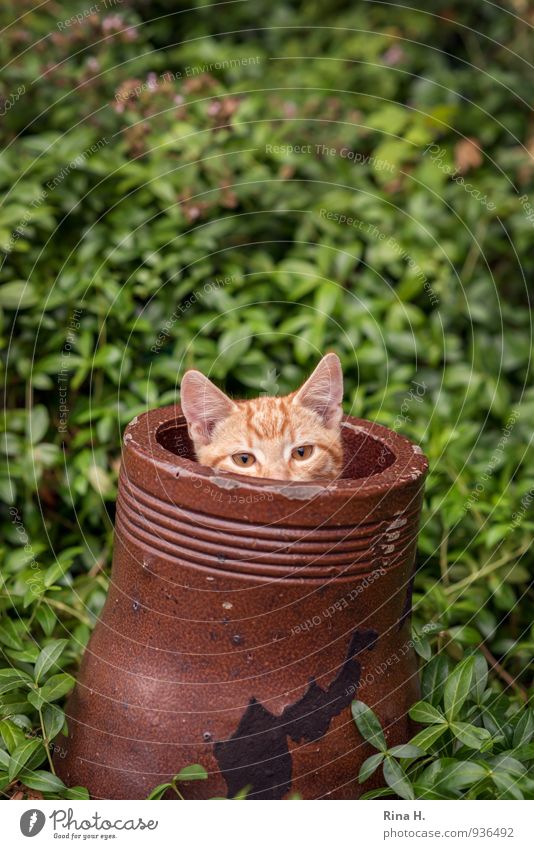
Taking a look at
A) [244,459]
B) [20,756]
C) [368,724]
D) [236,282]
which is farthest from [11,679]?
[236,282]

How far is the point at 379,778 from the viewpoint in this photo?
2861 mm

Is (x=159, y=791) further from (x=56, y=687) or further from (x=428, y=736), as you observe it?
(x=428, y=736)

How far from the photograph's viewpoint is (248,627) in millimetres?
2619

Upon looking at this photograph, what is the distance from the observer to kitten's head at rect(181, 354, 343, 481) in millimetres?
3133

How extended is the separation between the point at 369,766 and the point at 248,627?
0.62 m

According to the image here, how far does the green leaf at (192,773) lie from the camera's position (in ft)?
8.59

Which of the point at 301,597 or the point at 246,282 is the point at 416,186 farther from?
the point at 301,597

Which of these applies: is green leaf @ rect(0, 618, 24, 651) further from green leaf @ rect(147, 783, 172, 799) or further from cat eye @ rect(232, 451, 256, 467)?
cat eye @ rect(232, 451, 256, 467)

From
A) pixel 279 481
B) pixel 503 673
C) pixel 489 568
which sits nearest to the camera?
pixel 279 481

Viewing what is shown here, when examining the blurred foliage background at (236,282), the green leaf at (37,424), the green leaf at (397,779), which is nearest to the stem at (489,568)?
the blurred foliage background at (236,282)

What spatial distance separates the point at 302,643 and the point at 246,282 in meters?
2.88

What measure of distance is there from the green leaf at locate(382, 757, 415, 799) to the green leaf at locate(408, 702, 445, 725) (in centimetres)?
19

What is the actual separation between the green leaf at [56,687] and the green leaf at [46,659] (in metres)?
0.04

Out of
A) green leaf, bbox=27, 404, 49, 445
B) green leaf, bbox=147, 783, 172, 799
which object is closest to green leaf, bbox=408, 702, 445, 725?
green leaf, bbox=147, 783, 172, 799
